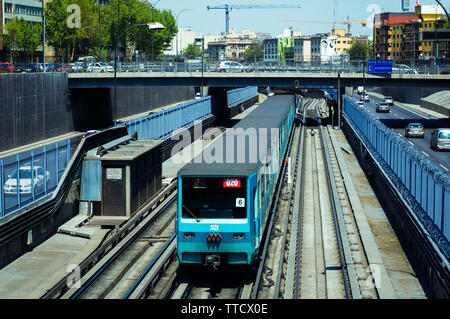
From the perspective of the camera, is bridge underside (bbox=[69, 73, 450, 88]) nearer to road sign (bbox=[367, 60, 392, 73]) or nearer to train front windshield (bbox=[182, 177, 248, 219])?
road sign (bbox=[367, 60, 392, 73])

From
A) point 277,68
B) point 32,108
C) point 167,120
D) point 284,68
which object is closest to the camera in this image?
point 167,120

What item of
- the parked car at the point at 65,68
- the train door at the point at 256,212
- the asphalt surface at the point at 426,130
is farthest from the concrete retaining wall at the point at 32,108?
the train door at the point at 256,212

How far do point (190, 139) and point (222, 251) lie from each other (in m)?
34.3

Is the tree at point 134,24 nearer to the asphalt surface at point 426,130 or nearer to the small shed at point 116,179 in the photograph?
the asphalt surface at point 426,130

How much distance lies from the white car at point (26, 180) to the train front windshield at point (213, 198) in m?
6.56

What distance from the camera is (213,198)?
14.7 meters

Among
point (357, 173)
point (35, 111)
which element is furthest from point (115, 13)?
point (357, 173)

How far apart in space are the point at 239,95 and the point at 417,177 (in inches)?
2764

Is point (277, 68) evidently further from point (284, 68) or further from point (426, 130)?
point (426, 130)

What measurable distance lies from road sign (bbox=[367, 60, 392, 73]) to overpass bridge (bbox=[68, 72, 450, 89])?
686 mm

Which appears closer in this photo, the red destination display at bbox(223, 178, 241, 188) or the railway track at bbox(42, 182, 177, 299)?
the red destination display at bbox(223, 178, 241, 188)

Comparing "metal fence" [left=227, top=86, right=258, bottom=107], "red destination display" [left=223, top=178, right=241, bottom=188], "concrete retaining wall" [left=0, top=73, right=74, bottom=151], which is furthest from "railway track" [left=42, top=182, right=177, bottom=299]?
"metal fence" [left=227, top=86, right=258, bottom=107]

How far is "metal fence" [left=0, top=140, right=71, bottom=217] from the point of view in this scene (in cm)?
1852

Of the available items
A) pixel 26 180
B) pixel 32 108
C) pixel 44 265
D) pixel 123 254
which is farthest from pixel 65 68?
pixel 123 254
